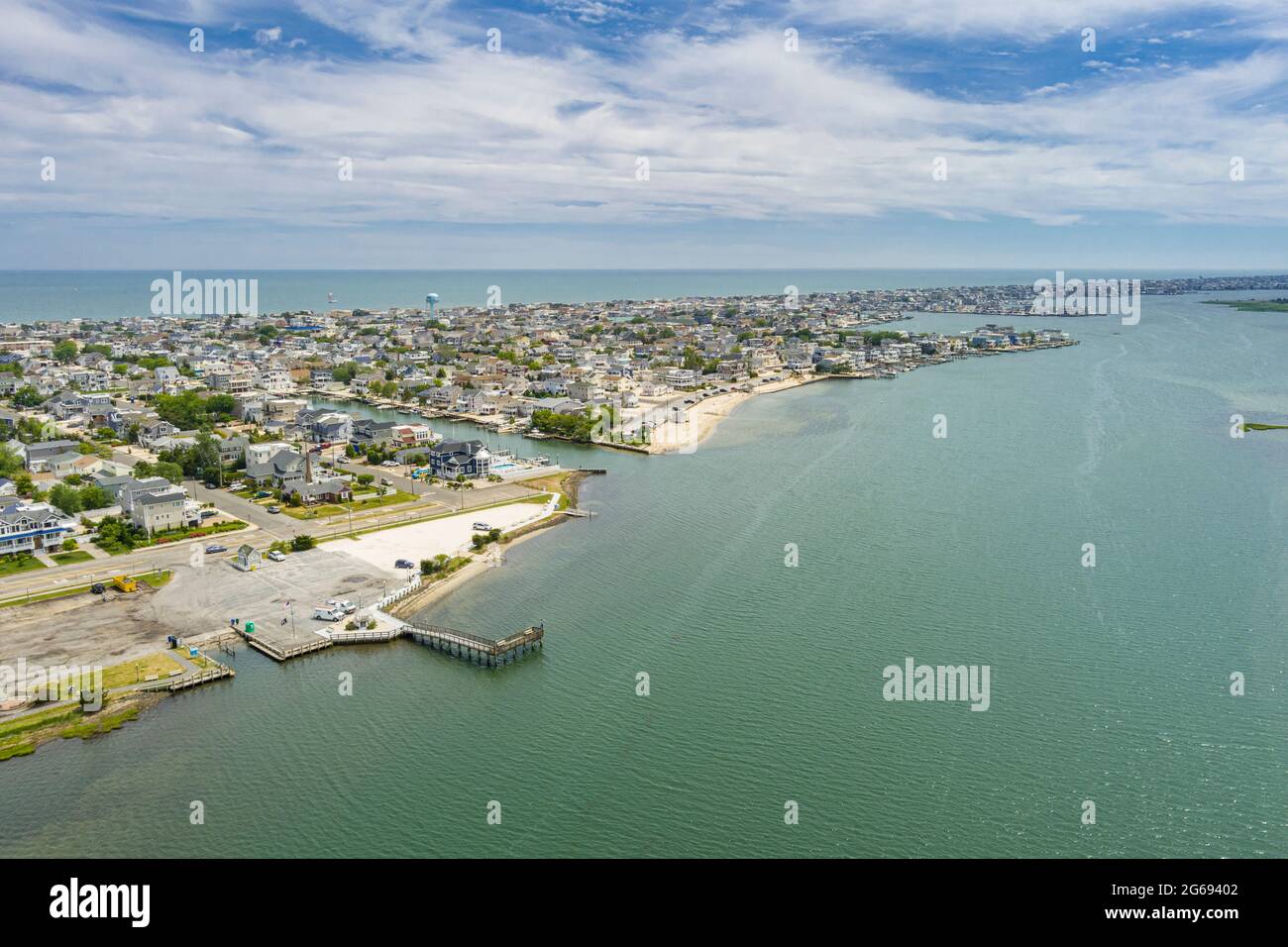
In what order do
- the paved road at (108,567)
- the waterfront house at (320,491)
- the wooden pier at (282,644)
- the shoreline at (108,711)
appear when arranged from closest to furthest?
the shoreline at (108,711)
the wooden pier at (282,644)
the paved road at (108,567)
the waterfront house at (320,491)

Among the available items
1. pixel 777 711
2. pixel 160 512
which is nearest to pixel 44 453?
pixel 160 512

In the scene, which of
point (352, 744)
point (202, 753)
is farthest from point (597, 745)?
point (202, 753)

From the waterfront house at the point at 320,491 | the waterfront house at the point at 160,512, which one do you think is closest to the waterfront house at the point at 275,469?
the waterfront house at the point at 320,491

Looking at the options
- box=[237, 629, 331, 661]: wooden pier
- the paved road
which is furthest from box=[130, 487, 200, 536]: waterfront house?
box=[237, 629, 331, 661]: wooden pier

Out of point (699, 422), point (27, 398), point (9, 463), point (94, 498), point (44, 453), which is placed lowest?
point (94, 498)

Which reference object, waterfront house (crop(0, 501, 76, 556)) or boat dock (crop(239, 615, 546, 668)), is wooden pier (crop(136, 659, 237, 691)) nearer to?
boat dock (crop(239, 615, 546, 668))

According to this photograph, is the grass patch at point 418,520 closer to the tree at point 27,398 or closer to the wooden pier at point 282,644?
the wooden pier at point 282,644

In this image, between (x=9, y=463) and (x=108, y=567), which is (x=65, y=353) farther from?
(x=108, y=567)
